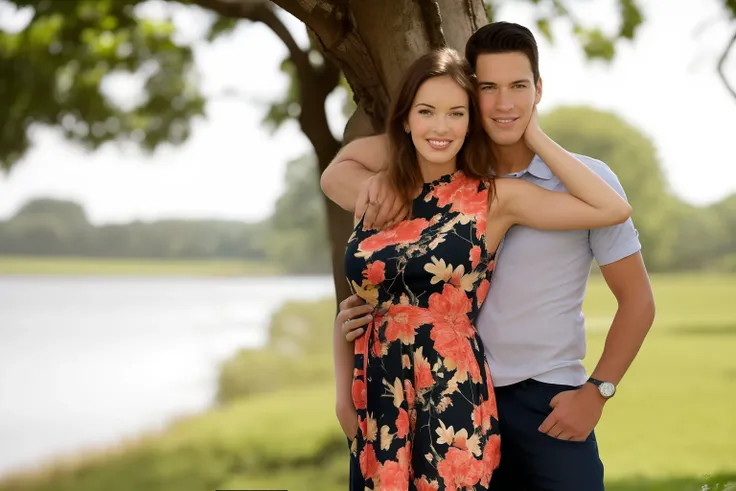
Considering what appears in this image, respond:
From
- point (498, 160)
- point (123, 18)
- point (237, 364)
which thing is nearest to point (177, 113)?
point (123, 18)

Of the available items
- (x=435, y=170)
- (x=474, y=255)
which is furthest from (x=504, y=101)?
(x=474, y=255)

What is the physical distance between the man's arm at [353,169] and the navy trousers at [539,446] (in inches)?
28.3

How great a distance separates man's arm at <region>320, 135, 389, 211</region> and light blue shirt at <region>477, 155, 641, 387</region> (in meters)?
0.43

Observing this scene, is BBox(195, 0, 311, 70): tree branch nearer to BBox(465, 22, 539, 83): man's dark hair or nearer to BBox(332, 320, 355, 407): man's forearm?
BBox(465, 22, 539, 83): man's dark hair

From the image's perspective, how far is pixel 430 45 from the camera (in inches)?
110

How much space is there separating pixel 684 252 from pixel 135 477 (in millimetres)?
30390

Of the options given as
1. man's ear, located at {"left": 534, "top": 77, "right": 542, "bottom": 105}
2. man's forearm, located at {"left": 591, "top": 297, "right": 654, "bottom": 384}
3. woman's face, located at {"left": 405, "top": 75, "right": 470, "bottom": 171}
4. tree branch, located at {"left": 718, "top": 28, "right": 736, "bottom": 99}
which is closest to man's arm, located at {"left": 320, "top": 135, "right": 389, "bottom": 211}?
woman's face, located at {"left": 405, "top": 75, "right": 470, "bottom": 171}

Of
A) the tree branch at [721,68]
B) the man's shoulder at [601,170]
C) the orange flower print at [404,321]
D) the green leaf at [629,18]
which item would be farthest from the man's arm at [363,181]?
the green leaf at [629,18]

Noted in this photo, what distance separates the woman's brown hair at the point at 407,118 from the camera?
2240 millimetres

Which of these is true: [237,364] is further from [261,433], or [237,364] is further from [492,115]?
[492,115]

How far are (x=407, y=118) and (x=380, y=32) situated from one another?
64 centimetres

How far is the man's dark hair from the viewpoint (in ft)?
7.49

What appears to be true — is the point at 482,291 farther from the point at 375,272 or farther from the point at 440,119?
the point at 440,119

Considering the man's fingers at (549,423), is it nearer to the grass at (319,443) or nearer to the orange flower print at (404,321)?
the orange flower print at (404,321)
